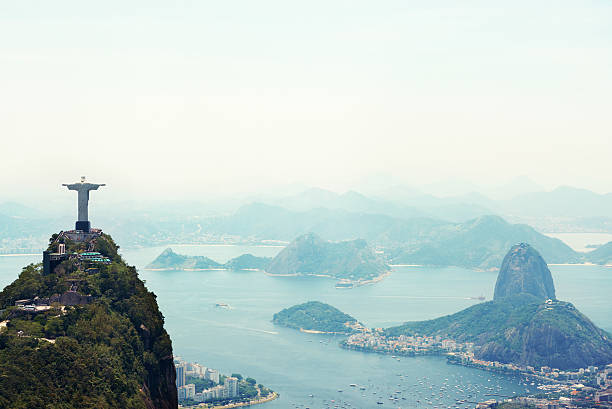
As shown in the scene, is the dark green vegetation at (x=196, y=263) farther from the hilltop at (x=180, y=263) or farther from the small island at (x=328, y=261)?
the small island at (x=328, y=261)

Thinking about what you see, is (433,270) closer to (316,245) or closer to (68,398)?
(316,245)

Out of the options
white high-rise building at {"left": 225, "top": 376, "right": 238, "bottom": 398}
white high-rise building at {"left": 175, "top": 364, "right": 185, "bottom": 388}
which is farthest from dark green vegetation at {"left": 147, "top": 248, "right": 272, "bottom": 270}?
white high-rise building at {"left": 225, "top": 376, "right": 238, "bottom": 398}

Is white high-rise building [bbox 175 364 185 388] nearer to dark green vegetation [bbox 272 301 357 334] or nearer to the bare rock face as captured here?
dark green vegetation [bbox 272 301 357 334]

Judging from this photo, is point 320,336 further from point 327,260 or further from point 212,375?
point 327,260

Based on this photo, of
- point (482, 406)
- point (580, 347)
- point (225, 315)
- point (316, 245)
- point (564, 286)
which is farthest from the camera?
point (316, 245)

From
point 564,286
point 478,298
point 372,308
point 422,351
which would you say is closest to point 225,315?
point 372,308

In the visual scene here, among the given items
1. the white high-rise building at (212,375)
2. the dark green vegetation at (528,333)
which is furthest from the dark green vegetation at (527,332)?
the white high-rise building at (212,375)
